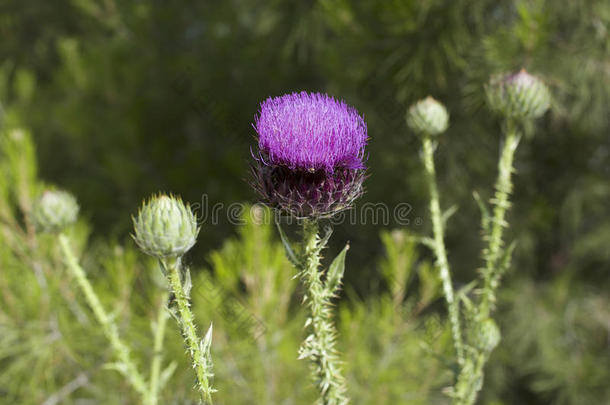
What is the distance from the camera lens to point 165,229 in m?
0.98

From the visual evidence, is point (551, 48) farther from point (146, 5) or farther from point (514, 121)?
point (146, 5)

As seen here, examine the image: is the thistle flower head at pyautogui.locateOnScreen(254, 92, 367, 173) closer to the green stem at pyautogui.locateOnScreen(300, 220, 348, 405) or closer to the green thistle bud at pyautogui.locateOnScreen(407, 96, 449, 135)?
the green stem at pyautogui.locateOnScreen(300, 220, 348, 405)

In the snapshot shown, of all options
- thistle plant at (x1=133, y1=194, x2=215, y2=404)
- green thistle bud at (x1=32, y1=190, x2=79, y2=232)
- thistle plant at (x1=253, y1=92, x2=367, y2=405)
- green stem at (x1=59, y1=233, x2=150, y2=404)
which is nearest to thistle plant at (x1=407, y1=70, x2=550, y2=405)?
thistle plant at (x1=253, y1=92, x2=367, y2=405)

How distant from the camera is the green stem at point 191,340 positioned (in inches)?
32.5

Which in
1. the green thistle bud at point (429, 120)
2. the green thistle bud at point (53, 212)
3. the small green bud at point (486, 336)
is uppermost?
the green thistle bud at point (429, 120)

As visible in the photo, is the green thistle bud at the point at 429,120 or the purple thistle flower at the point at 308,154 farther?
the green thistle bud at the point at 429,120

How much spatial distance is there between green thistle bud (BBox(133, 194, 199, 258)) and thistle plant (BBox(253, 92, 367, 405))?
18 centimetres

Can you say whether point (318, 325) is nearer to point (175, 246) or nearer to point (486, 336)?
point (175, 246)

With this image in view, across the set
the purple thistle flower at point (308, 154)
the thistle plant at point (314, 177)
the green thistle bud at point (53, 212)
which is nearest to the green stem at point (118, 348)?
the green thistle bud at point (53, 212)

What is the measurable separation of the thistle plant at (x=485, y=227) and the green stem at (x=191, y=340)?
0.61 m

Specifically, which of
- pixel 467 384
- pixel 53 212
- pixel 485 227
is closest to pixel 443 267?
pixel 485 227

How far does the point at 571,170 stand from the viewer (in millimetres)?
3281

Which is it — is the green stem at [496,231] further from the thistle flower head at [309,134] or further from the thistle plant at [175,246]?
the thistle plant at [175,246]

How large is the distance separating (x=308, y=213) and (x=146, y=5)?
361 cm
